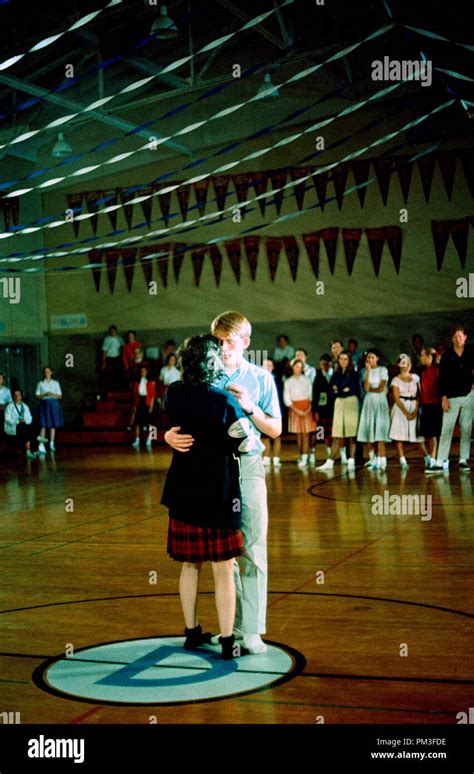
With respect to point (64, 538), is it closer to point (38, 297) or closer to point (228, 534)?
point (228, 534)

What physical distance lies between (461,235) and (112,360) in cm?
795

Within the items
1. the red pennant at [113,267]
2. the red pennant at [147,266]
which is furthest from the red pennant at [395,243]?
the red pennant at [113,267]

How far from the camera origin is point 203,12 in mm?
15383

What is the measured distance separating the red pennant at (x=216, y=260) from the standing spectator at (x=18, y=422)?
5.84 m

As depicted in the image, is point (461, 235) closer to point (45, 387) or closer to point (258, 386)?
point (45, 387)

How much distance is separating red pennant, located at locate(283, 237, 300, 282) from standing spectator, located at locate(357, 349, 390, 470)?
8188 millimetres

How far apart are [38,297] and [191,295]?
Result: 12.3 feet

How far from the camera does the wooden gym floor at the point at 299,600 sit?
3311 mm

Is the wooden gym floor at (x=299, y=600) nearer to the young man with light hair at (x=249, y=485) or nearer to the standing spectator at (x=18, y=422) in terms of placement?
the young man with light hair at (x=249, y=485)

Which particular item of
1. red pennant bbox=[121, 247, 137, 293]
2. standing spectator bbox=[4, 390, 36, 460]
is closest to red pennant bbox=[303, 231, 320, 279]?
red pennant bbox=[121, 247, 137, 293]

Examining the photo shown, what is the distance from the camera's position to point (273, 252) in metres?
19.8

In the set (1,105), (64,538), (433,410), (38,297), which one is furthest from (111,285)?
(64,538)

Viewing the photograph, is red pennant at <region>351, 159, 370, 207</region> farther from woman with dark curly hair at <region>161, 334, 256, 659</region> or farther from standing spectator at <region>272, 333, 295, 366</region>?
woman with dark curly hair at <region>161, 334, 256, 659</region>

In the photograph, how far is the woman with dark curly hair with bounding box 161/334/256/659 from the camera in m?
3.79
